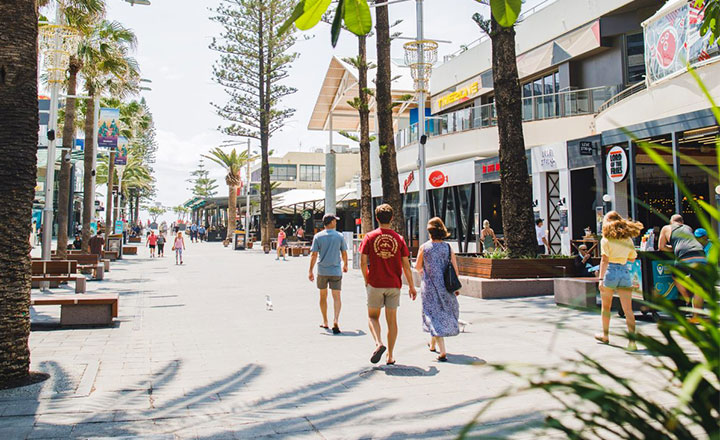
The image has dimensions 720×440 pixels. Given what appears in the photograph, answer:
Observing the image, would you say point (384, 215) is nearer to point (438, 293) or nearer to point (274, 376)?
point (438, 293)

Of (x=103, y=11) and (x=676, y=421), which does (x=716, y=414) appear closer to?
(x=676, y=421)

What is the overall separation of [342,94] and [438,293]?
33.1 m

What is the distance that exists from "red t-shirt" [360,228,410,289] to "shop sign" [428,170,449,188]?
2034 cm

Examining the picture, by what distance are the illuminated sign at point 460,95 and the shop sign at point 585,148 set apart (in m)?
10.7

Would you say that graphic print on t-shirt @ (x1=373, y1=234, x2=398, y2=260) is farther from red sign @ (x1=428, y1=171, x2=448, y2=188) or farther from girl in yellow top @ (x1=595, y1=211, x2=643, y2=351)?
red sign @ (x1=428, y1=171, x2=448, y2=188)

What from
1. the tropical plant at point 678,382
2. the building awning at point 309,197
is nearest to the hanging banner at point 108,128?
the building awning at point 309,197

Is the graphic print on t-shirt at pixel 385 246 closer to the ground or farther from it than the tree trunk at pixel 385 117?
closer to the ground

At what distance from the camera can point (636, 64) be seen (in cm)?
2066

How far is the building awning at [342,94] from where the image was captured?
123 ft

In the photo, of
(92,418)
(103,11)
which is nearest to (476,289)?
(92,418)

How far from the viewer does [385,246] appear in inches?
259

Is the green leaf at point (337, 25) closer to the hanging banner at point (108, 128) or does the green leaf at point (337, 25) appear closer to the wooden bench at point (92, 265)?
the wooden bench at point (92, 265)

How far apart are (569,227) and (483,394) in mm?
15680

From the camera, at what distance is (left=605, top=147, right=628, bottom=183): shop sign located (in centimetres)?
1669
